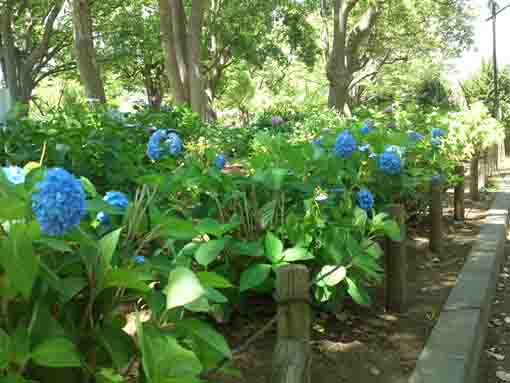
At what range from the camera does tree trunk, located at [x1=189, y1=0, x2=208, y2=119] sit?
443 inches

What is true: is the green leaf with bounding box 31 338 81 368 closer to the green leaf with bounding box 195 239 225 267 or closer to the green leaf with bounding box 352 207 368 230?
the green leaf with bounding box 195 239 225 267

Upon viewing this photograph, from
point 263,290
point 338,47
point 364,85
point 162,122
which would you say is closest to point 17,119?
point 162,122

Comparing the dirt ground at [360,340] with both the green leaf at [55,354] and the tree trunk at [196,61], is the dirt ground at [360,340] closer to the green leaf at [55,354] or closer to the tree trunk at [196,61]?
the green leaf at [55,354]

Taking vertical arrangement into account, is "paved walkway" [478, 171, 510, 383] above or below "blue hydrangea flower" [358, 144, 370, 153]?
below

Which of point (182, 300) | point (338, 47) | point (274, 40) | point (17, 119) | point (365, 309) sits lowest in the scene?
point (365, 309)

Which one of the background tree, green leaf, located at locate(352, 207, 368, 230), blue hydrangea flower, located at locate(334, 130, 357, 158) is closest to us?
green leaf, located at locate(352, 207, 368, 230)

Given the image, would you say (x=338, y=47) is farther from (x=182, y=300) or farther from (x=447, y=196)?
(x=182, y=300)

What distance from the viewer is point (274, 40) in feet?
76.2

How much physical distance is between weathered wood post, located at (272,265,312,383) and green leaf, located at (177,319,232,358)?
342mm

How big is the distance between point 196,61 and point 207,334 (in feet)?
34.8

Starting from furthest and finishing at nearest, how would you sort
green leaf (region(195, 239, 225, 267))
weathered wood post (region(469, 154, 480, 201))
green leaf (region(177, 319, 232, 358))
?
weathered wood post (region(469, 154, 480, 201)) → green leaf (region(195, 239, 225, 267)) → green leaf (region(177, 319, 232, 358))

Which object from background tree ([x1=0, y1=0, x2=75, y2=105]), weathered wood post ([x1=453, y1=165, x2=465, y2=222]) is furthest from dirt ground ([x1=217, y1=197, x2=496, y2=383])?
background tree ([x1=0, y1=0, x2=75, y2=105])

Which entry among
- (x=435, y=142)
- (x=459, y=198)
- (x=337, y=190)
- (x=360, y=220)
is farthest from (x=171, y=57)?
(x=360, y=220)

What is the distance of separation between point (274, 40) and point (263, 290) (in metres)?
21.6
